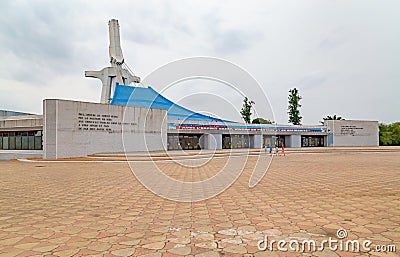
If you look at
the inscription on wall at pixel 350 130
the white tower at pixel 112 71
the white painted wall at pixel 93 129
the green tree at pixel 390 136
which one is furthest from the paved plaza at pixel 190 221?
the green tree at pixel 390 136

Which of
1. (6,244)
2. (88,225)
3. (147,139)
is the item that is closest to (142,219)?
(88,225)

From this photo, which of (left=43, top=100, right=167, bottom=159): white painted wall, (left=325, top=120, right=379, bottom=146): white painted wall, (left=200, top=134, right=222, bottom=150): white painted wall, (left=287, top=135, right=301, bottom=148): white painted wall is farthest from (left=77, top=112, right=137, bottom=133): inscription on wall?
(left=325, top=120, right=379, bottom=146): white painted wall

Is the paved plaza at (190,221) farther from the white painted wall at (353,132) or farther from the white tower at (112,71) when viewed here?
the white painted wall at (353,132)

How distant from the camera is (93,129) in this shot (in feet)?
66.7

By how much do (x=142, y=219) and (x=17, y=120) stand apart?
20.8 metres

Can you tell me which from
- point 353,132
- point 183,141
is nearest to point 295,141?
point 353,132

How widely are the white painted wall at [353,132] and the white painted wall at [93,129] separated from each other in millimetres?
28048

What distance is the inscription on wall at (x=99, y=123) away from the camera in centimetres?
1977

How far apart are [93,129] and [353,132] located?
118 ft

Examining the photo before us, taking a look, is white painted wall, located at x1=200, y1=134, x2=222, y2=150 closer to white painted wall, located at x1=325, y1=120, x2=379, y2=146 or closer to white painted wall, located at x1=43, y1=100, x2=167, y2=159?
white painted wall, located at x1=43, y1=100, x2=167, y2=159

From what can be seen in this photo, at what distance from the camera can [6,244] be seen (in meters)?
3.33

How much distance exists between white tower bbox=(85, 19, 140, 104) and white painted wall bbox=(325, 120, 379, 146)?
2880 centimetres

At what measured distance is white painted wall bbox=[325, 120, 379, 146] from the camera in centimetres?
4188

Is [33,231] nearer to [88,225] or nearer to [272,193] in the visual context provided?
[88,225]
